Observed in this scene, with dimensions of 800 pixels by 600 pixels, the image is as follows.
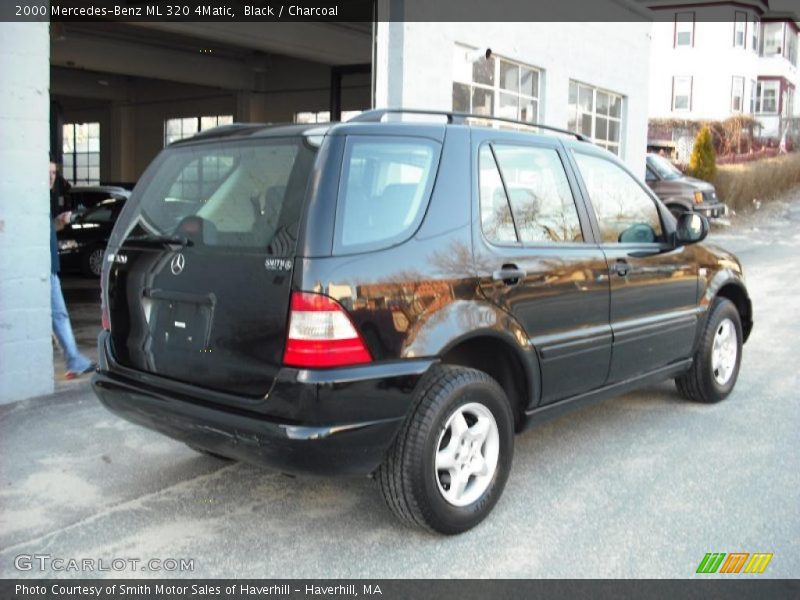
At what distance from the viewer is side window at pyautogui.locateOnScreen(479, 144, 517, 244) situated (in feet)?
13.3

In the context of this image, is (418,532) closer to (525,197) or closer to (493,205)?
(493,205)

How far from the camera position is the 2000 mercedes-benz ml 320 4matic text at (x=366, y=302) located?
3365 millimetres

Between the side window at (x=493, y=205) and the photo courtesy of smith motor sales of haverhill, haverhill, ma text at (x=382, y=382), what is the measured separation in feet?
0.05

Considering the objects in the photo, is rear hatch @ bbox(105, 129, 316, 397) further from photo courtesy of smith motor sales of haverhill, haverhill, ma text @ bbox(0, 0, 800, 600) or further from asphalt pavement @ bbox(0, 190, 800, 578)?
asphalt pavement @ bbox(0, 190, 800, 578)

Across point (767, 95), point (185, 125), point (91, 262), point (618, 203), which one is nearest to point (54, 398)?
point (618, 203)

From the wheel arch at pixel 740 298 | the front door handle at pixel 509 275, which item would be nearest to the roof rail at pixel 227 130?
the front door handle at pixel 509 275

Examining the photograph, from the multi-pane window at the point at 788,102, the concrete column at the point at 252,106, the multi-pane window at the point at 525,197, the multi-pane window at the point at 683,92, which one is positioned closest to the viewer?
the multi-pane window at the point at 525,197

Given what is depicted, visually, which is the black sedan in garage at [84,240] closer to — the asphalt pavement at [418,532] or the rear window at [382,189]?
the asphalt pavement at [418,532]

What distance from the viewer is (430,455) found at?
11.8 feet

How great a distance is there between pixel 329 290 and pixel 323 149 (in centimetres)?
64

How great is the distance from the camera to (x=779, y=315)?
10133 millimetres

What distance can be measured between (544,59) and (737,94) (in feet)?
97.1

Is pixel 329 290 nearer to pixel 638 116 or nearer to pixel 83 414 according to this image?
pixel 83 414

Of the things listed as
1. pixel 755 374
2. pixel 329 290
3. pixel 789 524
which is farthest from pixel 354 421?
pixel 755 374
